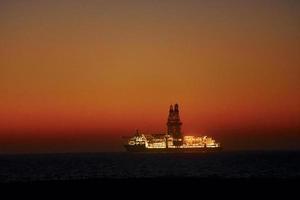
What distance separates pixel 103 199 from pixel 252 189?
27.4ft

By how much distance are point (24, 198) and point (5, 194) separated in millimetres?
2216

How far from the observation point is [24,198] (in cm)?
2728

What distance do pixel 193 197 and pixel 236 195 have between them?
207cm

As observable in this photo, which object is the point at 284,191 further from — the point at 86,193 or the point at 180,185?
the point at 86,193

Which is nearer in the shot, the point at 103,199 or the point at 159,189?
the point at 103,199

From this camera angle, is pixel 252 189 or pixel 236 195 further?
pixel 252 189

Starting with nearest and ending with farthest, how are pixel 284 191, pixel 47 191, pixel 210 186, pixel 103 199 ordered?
pixel 103 199, pixel 284 191, pixel 47 191, pixel 210 186

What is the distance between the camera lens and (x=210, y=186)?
110ft

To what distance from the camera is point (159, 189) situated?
31.6 meters

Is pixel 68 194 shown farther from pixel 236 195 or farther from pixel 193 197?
pixel 236 195

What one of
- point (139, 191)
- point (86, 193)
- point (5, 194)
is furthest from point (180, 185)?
point (5, 194)

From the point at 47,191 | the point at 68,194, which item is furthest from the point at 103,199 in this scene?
the point at 47,191

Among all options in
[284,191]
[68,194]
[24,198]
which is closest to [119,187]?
[68,194]

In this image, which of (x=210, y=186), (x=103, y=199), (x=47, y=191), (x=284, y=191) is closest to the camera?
(x=103, y=199)
